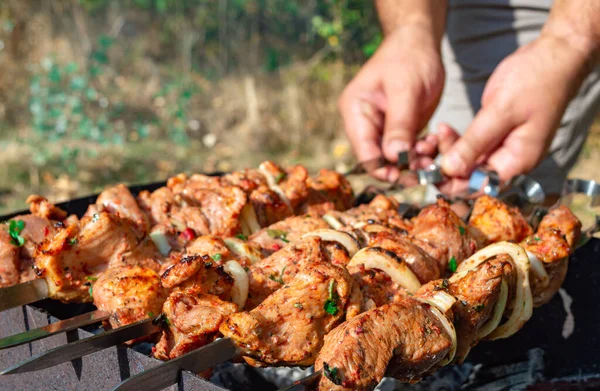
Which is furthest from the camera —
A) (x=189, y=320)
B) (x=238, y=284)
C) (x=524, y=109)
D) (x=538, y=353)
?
(x=524, y=109)

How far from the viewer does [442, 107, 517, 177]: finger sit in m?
3.08

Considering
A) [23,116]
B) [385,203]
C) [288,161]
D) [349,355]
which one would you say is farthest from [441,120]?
[23,116]

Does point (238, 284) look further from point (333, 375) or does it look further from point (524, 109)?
point (524, 109)

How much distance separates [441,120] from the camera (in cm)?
520

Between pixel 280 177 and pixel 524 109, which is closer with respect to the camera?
pixel 280 177

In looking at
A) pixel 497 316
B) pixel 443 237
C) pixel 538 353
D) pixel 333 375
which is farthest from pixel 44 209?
pixel 538 353

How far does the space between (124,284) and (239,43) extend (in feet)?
30.3

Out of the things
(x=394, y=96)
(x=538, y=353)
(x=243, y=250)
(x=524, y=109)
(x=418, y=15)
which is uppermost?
(x=418, y=15)

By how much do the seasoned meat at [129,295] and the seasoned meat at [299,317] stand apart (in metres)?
0.31

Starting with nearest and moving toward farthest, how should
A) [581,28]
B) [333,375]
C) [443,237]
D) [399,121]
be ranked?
[333,375], [443,237], [581,28], [399,121]

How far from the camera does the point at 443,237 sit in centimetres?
235

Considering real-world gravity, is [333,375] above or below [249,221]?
below

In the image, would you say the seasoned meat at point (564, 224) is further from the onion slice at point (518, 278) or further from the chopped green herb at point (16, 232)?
the chopped green herb at point (16, 232)

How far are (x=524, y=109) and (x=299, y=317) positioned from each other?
1919mm
